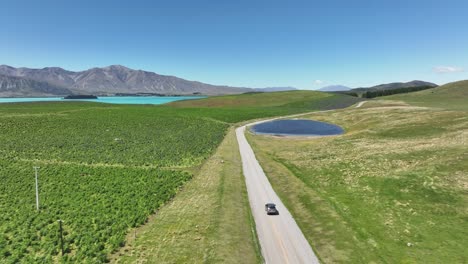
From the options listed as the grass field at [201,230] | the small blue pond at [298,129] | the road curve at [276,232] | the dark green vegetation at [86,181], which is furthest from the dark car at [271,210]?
the small blue pond at [298,129]

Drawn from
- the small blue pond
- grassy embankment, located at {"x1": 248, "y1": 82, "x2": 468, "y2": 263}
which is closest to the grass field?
grassy embankment, located at {"x1": 248, "y1": 82, "x2": 468, "y2": 263}

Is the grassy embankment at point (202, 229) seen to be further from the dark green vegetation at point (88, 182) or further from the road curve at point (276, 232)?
the road curve at point (276, 232)

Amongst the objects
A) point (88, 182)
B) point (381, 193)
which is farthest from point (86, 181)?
point (381, 193)

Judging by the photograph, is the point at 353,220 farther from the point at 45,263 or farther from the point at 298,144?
the point at 298,144

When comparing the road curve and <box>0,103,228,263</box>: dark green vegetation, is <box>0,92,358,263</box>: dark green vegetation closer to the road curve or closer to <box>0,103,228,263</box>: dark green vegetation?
<box>0,103,228,263</box>: dark green vegetation

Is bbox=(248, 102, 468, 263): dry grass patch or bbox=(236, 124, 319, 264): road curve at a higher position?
bbox=(248, 102, 468, 263): dry grass patch
